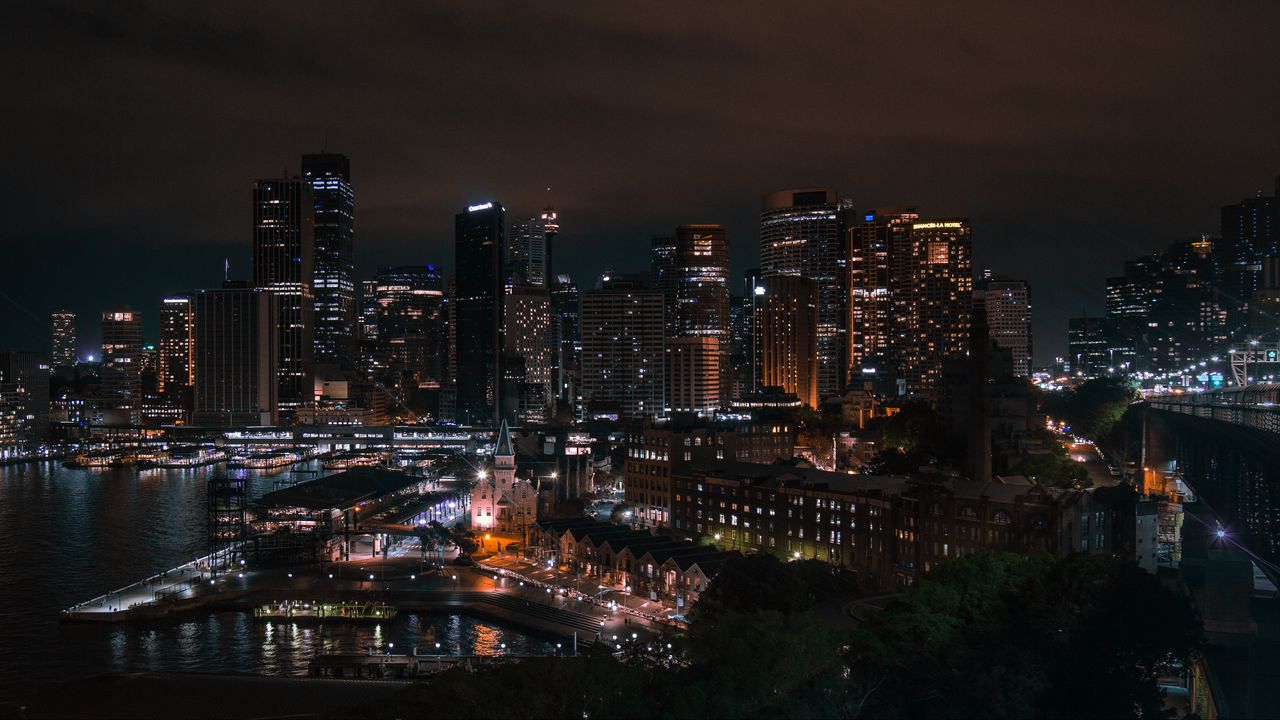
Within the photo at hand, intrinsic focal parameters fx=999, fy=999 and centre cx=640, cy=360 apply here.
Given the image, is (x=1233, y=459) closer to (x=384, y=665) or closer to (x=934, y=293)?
(x=384, y=665)

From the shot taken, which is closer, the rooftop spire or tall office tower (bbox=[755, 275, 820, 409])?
the rooftop spire

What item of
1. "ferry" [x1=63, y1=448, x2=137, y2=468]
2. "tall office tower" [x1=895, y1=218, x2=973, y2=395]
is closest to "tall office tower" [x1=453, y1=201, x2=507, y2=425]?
"ferry" [x1=63, y1=448, x2=137, y2=468]

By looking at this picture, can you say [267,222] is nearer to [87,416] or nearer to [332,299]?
[332,299]

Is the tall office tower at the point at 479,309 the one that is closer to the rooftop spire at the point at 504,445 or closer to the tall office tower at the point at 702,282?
the tall office tower at the point at 702,282

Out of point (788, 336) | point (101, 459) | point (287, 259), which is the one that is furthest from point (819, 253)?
point (101, 459)

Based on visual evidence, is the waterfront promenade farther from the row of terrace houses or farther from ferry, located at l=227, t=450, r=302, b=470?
ferry, located at l=227, t=450, r=302, b=470

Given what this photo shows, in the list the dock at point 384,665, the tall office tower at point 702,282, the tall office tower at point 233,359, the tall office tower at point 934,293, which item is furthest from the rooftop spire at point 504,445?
the tall office tower at point 233,359

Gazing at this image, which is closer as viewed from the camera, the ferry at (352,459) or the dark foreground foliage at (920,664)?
the dark foreground foliage at (920,664)

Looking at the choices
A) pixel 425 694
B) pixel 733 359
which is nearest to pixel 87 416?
pixel 733 359
